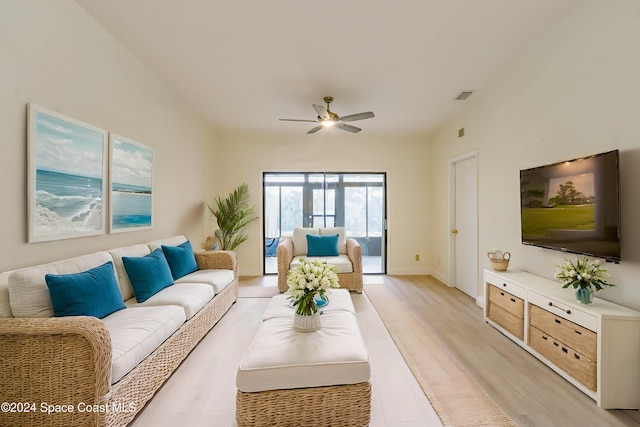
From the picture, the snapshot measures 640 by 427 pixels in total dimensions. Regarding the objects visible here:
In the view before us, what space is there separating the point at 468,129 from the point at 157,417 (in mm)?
4587

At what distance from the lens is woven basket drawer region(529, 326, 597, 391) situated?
1819 mm

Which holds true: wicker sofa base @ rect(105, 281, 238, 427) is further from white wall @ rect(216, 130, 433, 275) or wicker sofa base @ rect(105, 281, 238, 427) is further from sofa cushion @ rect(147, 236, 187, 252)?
white wall @ rect(216, 130, 433, 275)

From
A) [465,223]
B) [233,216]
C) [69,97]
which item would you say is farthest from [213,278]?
[465,223]

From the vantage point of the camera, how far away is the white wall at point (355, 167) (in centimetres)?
529

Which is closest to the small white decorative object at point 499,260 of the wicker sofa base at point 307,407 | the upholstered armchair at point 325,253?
the upholstered armchair at point 325,253

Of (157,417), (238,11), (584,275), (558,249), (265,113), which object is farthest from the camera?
(265,113)

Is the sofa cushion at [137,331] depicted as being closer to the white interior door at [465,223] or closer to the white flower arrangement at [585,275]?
the white flower arrangement at [585,275]

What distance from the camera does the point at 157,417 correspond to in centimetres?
169

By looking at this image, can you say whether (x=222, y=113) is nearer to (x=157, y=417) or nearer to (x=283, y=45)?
(x=283, y=45)

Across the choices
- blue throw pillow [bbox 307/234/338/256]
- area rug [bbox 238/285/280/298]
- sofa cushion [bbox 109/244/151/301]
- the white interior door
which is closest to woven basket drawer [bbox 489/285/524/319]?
the white interior door

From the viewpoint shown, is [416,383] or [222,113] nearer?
[416,383]

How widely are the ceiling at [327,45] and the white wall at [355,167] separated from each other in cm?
142

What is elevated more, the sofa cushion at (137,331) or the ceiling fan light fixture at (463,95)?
the ceiling fan light fixture at (463,95)

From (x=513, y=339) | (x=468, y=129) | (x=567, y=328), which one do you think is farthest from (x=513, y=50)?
(x=513, y=339)
